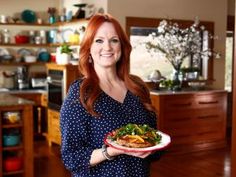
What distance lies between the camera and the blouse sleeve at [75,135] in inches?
61.9

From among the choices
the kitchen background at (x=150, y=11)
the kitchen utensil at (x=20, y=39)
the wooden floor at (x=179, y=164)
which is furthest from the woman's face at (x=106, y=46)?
the kitchen utensil at (x=20, y=39)

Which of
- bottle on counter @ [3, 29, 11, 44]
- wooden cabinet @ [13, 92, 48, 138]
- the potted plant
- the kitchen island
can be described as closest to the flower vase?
the potted plant

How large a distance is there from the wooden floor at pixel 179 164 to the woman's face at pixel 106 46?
3155 millimetres

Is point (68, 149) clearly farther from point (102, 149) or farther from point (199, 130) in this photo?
point (199, 130)

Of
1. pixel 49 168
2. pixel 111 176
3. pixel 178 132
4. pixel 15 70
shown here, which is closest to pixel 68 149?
pixel 111 176

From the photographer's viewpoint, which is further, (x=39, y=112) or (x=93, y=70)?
(x=39, y=112)

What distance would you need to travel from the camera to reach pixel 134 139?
5.08 feet

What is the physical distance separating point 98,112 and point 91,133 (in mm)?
89

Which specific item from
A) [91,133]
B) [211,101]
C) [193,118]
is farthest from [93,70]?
[211,101]

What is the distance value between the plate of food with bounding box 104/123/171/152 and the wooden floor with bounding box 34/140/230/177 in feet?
10.0

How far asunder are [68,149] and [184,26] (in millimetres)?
4881

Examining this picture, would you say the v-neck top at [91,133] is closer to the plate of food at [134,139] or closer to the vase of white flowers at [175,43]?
the plate of food at [134,139]

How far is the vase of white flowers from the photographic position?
5.86 m

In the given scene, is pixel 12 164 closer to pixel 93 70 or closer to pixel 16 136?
pixel 16 136
